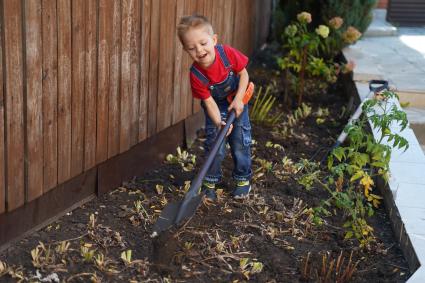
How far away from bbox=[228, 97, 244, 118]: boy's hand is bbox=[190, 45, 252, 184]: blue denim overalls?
5.0 inches

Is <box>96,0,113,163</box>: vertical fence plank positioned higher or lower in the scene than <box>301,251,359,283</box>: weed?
higher

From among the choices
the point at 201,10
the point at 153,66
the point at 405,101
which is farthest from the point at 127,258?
the point at 405,101

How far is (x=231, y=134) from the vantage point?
15.0 feet

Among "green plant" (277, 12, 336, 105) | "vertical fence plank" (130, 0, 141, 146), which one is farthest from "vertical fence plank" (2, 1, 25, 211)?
"green plant" (277, 12, 336, 105)

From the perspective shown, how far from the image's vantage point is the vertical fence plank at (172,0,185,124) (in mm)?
5285

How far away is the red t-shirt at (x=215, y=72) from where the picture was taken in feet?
13.9

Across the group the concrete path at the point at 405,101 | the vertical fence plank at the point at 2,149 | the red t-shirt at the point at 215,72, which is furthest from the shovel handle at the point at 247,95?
the vertical fence plank at the point at 2,149

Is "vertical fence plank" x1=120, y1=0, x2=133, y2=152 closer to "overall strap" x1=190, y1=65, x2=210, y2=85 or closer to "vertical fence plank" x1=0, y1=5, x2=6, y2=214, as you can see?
"overall strap" x1=190, y1=65, x2=210, y2=85

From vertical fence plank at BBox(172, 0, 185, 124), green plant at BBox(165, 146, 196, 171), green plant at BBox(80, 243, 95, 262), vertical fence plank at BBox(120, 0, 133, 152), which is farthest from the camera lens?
vertical fence plank at BBox(172, 0, 185, 124)

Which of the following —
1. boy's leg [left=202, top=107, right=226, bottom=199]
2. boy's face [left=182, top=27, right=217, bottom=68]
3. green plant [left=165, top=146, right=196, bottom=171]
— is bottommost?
green plant [left=165, top=146, right=196, bottom=171]

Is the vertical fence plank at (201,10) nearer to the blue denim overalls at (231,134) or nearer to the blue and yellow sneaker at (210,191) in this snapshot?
the blue denim overalls at (231,134)

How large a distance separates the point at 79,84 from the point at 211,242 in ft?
3.50

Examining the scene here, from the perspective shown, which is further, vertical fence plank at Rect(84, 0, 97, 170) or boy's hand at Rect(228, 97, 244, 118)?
boy's hand at Rect(228, 97, 244, 118)

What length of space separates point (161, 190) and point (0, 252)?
121 centimetres
